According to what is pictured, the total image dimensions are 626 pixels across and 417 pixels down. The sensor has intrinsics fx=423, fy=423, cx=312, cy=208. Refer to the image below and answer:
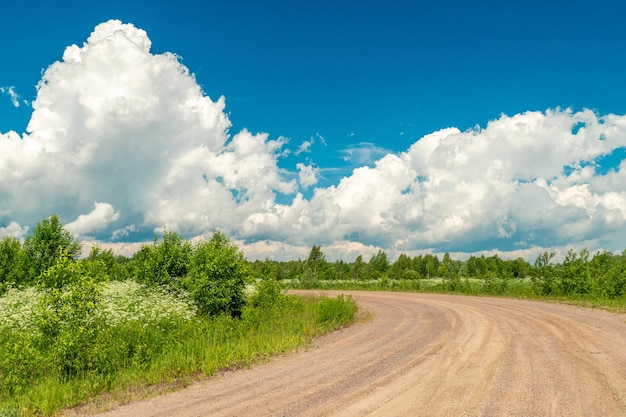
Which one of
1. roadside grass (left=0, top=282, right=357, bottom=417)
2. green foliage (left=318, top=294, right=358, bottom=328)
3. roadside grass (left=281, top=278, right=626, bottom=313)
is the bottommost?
roadside grass (left=0, top=282, right=357, bottom=417)

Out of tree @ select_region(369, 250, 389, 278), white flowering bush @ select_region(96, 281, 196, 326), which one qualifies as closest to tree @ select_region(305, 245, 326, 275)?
tree @ select_region(369, 250, 389, 278)

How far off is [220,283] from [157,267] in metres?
12.9

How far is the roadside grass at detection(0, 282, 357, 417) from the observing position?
9789mm

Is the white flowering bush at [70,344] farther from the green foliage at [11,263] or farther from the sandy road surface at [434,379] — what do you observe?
the green foliage at [11,263]

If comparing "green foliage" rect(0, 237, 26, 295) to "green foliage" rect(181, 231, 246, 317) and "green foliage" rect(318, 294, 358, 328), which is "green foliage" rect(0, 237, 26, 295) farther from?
"green foliage" rect(318, 294, 358, 328)

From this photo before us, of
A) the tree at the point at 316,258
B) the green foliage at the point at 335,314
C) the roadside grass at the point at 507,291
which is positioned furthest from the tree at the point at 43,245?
the tree at the point at 316,258

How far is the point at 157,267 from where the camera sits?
31.5 metres

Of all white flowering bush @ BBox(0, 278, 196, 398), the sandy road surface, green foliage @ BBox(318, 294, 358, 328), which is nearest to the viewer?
the sandy road surface

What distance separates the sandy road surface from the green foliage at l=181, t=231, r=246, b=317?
650 cm

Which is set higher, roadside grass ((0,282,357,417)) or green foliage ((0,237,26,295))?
green foliage ((0,237,26,295))

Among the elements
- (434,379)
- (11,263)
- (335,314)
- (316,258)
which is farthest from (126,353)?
(316,258)

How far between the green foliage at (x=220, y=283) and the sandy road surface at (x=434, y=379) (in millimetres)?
6498

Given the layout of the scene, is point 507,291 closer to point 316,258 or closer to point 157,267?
point 157,267

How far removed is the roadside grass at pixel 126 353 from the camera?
385 inches
